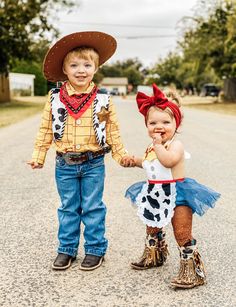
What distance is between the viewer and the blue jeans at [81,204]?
12.6 feet

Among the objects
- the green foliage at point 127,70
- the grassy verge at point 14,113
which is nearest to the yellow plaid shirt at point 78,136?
the grassy verge at point 14,113

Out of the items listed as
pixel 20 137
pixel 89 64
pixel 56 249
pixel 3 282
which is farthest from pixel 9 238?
pixel 20 137

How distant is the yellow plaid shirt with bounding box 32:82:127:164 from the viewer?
149 inches

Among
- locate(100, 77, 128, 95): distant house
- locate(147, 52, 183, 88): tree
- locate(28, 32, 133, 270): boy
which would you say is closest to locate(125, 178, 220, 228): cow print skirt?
locate(28, 32, 133, 270): boy

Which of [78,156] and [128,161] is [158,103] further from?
[78,156]

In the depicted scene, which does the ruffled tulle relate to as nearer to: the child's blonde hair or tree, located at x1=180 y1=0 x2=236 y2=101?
the child's blonde hair

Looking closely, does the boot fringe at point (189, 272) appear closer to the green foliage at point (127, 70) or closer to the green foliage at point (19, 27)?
the green foliage at point (19, 27)

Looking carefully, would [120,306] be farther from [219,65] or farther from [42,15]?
[219,65]

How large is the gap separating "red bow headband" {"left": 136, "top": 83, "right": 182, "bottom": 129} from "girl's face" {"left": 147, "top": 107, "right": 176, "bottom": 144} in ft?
0.12

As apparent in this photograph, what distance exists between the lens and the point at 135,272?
375 centimetres

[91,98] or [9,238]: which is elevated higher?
[91,98]

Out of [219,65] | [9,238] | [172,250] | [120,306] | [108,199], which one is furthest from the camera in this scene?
[219,65]

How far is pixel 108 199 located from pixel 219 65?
34714mm

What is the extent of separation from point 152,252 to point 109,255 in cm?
49
